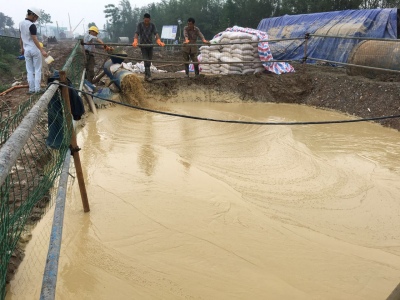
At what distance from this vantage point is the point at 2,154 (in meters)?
1.09

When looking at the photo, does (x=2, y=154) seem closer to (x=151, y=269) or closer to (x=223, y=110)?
(x=151, y=269)

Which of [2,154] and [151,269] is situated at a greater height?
[2,154]

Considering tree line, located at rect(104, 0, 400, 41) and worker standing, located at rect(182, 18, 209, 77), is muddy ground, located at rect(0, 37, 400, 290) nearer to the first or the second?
worker standing, located at rect(182, 18, 209, 77)

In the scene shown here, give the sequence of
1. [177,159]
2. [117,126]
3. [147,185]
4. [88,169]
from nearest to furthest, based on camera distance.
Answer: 1. [147,185]
2. [88,169]
3. [177,159]
4. [117,126]

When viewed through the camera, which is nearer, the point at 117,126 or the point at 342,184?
the point at 342,184

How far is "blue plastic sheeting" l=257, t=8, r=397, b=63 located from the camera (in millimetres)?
9461

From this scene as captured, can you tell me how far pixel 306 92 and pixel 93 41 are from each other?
478 cm

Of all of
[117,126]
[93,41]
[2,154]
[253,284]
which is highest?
[93,41]

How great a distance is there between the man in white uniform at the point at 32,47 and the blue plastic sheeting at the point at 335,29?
19.6ft

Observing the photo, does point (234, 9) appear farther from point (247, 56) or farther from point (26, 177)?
point (26, 177)

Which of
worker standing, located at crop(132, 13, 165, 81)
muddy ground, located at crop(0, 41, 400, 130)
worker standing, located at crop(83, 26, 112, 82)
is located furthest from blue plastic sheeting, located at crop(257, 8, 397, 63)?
worker standing, located at crop(83, 26, 112, 82)

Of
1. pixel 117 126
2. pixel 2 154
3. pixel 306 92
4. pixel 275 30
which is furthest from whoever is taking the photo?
pixel 275 30

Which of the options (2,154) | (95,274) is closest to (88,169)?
(95,274)

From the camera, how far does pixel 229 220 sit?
3166 mm
